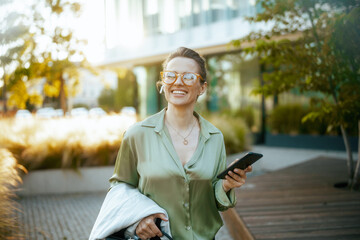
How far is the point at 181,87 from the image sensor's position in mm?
1942

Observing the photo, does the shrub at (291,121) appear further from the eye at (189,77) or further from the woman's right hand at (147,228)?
the woman's right hand at (147,228)

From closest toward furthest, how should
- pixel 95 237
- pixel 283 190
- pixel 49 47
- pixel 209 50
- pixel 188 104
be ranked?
pixel 95 237, pixel 188 104, pixel 283 190, pixel 49 47, pixel 209 50

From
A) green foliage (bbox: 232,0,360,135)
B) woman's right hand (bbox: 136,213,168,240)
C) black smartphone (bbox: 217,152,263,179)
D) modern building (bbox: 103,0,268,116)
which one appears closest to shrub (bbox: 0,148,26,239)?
woman's right hand (bbox: 136,213,168,240)

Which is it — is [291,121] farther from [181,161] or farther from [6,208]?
[181,161]

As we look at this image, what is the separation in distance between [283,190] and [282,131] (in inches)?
309

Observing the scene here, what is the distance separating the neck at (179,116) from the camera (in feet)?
6.62

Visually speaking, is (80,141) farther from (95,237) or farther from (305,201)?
(95,237)

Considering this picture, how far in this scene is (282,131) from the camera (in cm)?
1308

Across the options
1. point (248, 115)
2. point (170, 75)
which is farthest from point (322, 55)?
point (248, 115)

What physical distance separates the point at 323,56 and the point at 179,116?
12.5 ft

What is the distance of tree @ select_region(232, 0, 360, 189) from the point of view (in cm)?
455

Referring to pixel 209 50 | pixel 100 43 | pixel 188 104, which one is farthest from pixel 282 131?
pixel 188 104

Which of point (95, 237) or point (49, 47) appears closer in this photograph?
point (95, 237)

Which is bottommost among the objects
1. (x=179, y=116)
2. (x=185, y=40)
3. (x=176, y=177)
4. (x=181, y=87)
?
Answer: (x=176, y=177)
